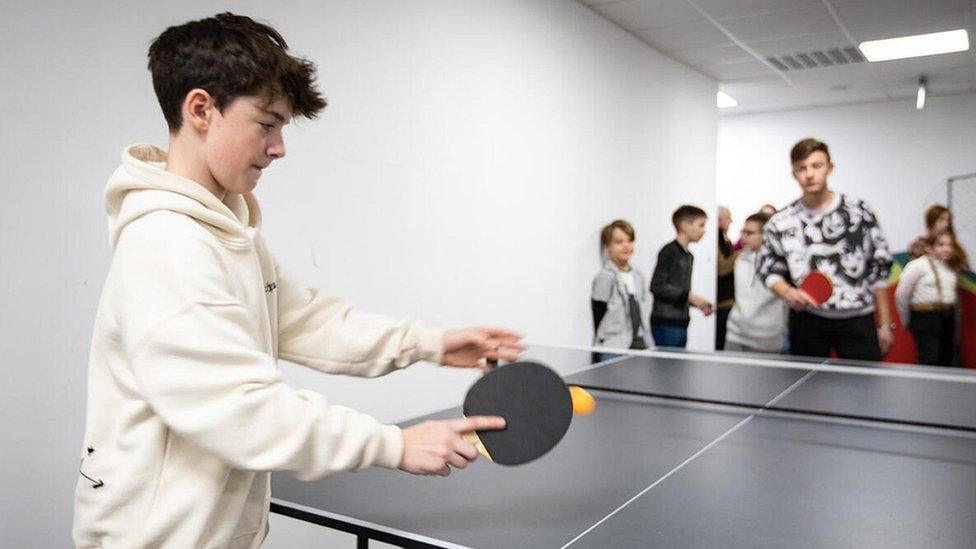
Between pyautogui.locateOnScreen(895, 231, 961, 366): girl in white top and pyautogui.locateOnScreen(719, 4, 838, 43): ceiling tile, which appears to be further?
pyautogui.locateOnScreen(719, 4, 838, 43): ceiling tile

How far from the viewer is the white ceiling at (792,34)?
5617 mm

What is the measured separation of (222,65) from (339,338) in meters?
0.64

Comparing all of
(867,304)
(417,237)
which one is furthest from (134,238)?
(867,304)

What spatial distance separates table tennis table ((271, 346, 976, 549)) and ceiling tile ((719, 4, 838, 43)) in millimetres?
3977

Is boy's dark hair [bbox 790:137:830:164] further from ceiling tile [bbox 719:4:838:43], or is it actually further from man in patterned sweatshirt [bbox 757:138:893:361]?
ceiling tile [bbox 719:4:838:43]

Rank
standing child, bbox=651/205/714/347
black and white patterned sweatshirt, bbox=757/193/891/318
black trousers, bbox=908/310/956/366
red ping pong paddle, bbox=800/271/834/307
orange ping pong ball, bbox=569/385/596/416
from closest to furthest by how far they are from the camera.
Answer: orange ping pong ball, bbox=569/385/596/416 → red ping pong paddle, bbox=800/271/834/307 → black and white patterned sweatshirt, bbox=757/193/891/318 → standing child, bbox=651/205/714/347 → black trousers, bbox=908/310/956/366

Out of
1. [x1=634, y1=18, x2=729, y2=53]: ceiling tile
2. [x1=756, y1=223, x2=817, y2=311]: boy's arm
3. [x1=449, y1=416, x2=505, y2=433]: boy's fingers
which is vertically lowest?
[x1=449, y1=416, x2=505, y2=433]: boy's fingers

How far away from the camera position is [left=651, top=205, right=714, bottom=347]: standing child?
17.9 ft

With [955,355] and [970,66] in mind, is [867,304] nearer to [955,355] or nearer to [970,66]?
[955,355]

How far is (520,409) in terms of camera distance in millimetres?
1349

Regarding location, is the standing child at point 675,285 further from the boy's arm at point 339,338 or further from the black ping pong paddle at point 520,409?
the black ping pong paddle at point 520,409

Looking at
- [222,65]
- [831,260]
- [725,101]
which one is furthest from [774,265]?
[725,101]

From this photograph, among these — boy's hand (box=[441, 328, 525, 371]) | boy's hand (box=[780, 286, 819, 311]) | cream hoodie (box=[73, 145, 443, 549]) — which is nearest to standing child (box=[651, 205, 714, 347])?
boy's hand (box=[780, 286, 819, 311])

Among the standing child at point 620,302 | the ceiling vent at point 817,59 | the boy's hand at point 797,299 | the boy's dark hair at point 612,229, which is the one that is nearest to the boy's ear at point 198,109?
the boy's hand at point 797,299
